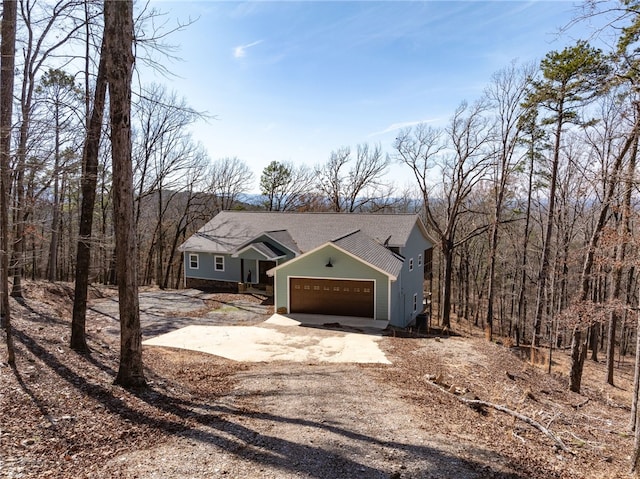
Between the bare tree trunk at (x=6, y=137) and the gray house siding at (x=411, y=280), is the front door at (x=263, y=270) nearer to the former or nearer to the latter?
the gray house siding at (x=411, y=280)

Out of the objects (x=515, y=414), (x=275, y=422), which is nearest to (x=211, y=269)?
(x=275, y=422)

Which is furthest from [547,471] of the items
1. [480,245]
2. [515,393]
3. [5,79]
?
[480,245]

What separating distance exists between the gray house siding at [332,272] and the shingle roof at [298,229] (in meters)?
3.55

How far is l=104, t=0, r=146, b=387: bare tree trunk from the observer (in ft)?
20.3

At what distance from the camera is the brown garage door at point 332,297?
1670cm

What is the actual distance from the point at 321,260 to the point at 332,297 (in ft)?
5.69

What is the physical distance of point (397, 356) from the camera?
37.4 ft

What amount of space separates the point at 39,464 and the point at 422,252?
2119cm

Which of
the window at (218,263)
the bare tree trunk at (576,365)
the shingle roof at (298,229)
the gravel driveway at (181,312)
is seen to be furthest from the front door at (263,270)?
the bare tree trunk at (576,365)

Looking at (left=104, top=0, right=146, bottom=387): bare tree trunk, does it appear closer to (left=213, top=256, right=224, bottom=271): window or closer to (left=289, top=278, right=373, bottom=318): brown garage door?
(left=289, top=278, right=373, bottom=318): brown garage door

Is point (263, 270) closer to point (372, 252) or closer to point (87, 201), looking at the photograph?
point (372, 252)

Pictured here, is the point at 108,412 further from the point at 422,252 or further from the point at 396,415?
the point at 422,252

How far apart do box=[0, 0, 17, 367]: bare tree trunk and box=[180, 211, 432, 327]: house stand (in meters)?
10.9

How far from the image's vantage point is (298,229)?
941 inches
